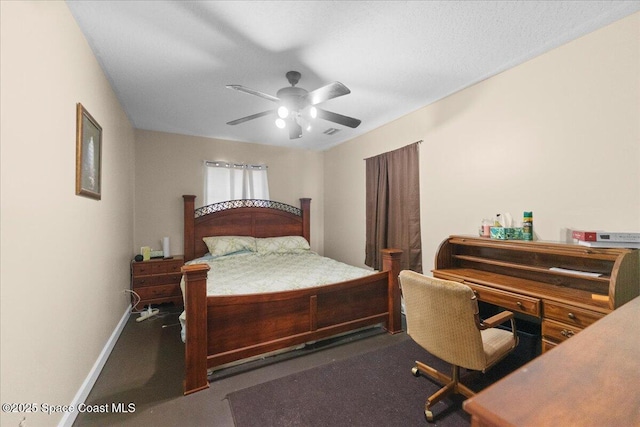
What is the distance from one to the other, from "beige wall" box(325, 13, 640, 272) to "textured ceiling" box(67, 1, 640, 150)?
0.18 meters

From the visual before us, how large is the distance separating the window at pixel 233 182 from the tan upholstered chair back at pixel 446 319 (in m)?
3.22

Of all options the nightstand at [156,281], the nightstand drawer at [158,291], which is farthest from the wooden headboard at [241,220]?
the nightstand drawer at [158,291]

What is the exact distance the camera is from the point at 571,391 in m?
0.56

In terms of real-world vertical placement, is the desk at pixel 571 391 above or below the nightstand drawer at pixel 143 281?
above

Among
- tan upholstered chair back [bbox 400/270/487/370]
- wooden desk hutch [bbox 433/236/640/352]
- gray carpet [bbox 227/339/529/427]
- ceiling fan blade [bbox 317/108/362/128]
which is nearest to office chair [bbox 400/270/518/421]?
tan upholstered chair back [bbox 400/270/487/370]

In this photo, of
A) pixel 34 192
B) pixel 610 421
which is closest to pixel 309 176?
pixel 34 192

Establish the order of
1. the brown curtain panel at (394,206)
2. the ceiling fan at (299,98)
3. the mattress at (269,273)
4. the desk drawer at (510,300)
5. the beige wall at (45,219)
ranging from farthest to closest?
the brown curtain panel at (394,206) → the mattress at (269,273) → the ceiling fan at (299,98) → the desk drawer at (510,300) → the beige wall at (45,219)

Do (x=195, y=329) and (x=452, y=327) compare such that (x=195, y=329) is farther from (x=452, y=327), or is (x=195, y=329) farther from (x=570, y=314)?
(x=570, y=314)

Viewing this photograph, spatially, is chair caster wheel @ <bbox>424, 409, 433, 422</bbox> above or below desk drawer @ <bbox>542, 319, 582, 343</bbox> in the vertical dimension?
below

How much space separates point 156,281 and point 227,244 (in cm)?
97

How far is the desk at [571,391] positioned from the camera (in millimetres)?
489

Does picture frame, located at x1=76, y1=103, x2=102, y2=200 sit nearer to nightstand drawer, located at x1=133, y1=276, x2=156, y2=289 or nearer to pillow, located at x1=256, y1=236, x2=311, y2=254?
nightstand drawer, located at x1=133, y1=276, x2=156, y2=289

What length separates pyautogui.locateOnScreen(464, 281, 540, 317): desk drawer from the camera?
1.71 meters

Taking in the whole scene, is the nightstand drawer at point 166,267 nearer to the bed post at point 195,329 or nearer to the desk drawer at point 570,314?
the bed post at point 195,329
